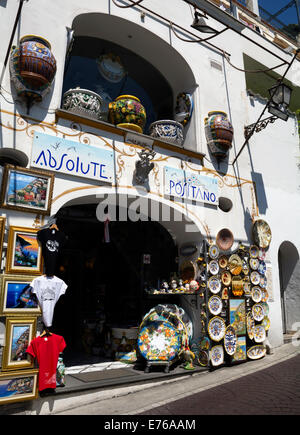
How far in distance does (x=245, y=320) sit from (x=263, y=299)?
744 mm

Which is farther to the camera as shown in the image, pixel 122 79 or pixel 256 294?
pixel 122 79

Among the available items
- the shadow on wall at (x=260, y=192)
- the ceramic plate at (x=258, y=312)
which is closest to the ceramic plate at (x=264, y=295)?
the ceramic plate at (x=258, y=312)

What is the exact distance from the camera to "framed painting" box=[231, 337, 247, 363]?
658 cm

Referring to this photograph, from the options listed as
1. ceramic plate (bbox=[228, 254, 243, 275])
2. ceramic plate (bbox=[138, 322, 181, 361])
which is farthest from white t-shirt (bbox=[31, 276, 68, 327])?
ceramic plate (bbox=[228, 254, 243, 275])

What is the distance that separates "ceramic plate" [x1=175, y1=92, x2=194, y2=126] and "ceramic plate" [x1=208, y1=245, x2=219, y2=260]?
9.95ft

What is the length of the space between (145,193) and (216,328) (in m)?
2.91

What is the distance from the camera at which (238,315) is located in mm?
6816

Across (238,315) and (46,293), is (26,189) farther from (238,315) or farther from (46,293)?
(238,315)

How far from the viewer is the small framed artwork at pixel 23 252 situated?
445 cm

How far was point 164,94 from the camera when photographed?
28.3ft

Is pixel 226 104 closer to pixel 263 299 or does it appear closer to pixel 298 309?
pixel 263 299

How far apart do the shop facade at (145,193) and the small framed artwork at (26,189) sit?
0.02m

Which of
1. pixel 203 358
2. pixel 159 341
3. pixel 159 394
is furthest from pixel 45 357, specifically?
pixel 203 358

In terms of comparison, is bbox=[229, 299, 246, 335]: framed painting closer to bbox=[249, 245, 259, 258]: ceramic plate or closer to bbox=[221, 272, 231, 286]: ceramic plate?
bbox=[221, 272, 231, 286]: ceramic plate
